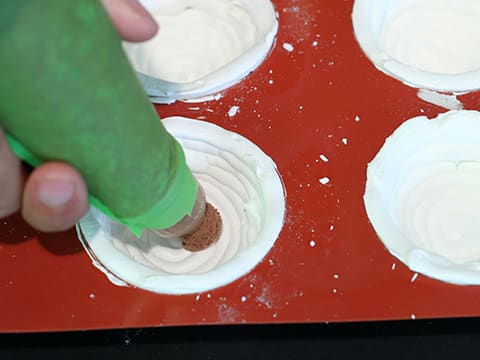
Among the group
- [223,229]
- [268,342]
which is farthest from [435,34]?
[268,342]

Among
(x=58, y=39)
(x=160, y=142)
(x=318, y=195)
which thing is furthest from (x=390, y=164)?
(x=58, y=39)

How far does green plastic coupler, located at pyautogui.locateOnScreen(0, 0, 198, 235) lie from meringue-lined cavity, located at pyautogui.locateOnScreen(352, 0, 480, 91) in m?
0.85

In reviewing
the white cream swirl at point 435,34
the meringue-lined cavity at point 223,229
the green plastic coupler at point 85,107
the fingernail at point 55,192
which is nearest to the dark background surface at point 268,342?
the meringue-lined cavity at point 223,229

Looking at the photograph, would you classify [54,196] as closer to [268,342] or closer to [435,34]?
[268,342]

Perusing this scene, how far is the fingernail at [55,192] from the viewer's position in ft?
2.38

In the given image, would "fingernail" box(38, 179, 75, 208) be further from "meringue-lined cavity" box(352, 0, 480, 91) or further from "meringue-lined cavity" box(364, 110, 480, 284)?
"meringue-lined cavity" box(352, 0, 480, 91)

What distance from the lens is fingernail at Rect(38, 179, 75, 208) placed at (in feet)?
2.38

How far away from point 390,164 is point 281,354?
0.47 m

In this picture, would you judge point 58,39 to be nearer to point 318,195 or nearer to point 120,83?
point 120,83

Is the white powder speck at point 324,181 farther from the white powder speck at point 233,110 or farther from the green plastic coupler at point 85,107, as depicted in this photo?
the green plastic coupler at point 85,107

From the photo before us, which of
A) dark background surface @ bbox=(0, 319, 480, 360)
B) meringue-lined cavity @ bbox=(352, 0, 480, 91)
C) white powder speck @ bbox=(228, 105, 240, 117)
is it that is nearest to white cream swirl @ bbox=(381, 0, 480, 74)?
meringue-lined cavity @ bbox=(352, 0, 480, 91)

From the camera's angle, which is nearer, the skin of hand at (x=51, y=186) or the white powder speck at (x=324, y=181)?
the skin of hand at (x=51, y=186)

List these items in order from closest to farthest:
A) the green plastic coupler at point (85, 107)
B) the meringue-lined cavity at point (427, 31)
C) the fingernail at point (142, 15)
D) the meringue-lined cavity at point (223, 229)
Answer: the green plastic coupler at point (85, 107)
the fingernail at point (142, 15)
the meringue-lined cavity at point (223, 229)
the meringue-lined cavity at point (427, 31)

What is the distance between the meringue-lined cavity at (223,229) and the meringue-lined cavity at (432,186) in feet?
0.75
